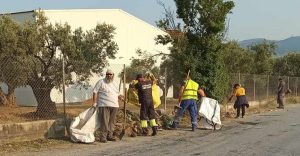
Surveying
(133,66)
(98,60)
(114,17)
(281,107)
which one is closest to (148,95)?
(98,60)

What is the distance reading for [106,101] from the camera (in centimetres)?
1280

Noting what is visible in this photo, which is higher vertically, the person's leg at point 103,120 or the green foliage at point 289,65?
the green foliage at point 289,65

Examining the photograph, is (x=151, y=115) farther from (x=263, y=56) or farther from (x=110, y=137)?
(x=263, y=56)

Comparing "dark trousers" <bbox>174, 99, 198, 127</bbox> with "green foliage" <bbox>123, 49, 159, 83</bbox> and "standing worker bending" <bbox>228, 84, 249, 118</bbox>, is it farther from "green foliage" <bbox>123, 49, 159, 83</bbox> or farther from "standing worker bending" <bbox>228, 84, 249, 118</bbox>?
"green foliage" <bbox>123, 49, 159, 83</bbox>

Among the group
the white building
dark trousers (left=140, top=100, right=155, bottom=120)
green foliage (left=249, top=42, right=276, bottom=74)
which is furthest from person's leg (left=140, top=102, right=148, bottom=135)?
green foliage (left=249, top=42, right=276, bottom=74)

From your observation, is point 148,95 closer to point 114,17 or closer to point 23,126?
point 23,126

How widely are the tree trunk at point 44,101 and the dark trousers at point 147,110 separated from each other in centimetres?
281

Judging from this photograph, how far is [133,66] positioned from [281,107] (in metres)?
8.70

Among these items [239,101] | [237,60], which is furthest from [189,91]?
[237,60]

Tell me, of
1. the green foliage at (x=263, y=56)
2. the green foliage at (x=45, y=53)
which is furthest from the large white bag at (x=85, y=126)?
the green foliage at (x=263, y=56)

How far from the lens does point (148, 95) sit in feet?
46.2

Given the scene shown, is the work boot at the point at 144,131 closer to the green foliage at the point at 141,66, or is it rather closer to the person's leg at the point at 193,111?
the person's leg at the point at 193,111

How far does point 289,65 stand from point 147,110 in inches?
1711

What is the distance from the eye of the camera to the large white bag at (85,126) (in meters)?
12.4
